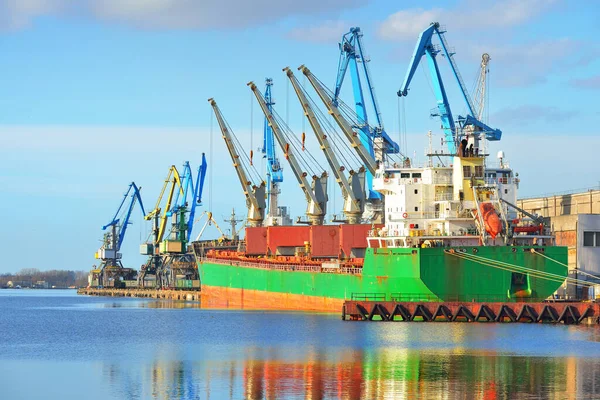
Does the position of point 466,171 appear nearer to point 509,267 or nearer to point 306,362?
point 509,267

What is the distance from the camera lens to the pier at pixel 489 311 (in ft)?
178

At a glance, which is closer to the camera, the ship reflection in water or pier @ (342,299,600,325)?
the ship reflection in water

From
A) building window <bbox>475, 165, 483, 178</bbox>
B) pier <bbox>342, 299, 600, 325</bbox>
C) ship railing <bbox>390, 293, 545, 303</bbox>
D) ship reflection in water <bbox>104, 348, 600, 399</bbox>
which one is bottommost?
ship reflection in water <bbox>104, 348, 600, 399</bbox>

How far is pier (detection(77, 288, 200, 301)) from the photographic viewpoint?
4834 inches

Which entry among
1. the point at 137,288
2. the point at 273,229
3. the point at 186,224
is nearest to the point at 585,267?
the point at 273,229

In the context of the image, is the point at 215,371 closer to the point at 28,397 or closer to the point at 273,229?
the point at 28,397

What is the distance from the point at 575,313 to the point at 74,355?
23.8 m

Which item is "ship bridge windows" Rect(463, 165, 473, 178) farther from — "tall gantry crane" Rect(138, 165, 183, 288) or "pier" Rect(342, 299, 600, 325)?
"tall gantry crane" Rect(138, 165, 183, 288)

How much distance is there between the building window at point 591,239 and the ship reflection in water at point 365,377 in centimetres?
2824

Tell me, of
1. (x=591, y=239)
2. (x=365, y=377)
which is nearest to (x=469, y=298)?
(x=591, y=239)

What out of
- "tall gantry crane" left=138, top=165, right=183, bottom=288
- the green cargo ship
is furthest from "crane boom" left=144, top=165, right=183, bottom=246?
the green cargo ship

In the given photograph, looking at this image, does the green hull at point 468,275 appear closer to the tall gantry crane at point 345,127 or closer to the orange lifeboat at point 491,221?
the orange lifeboat at point 491,221

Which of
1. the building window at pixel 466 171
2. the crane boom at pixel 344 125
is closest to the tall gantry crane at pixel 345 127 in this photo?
the crane boom at pixel 344 125

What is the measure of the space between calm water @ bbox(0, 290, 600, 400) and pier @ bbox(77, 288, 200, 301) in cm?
6196
